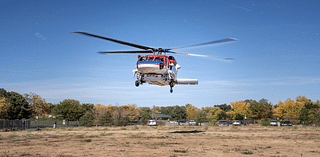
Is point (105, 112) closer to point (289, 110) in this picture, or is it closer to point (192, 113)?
point (192, 113)

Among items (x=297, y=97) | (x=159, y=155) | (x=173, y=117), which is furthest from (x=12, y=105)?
(x=297, y=97)

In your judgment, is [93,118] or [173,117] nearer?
[93,118]

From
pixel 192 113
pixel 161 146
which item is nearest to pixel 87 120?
pixel 192 113

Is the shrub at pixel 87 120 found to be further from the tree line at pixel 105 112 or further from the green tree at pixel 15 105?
the green tree at pixel 15 105

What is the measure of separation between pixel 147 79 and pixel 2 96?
8761 cm

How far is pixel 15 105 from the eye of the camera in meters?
97.3

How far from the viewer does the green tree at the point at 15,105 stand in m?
93.4

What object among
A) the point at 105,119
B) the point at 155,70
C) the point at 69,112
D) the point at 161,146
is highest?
the point at 155,70

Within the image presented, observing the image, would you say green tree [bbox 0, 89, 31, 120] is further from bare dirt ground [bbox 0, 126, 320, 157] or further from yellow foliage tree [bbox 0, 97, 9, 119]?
bare dirt ground [bbox 0, 126, 320, 157]

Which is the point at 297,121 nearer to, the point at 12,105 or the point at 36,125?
the point at 36,125

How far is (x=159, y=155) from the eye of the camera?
2039cm

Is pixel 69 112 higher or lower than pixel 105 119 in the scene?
higher

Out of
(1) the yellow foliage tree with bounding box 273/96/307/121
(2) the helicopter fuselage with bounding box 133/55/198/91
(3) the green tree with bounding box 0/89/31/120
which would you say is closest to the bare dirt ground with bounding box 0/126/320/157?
(2) the helicopter fuselage with bounding box 133/55/198/91

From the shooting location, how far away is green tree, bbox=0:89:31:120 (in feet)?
307
